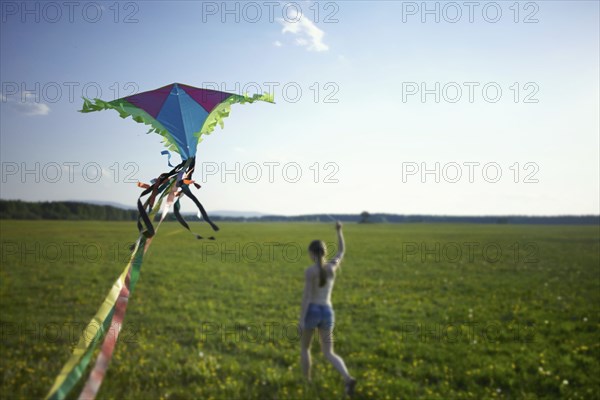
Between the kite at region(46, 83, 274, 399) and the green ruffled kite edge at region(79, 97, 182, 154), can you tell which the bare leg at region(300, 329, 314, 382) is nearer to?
the kite at region(46, 83, 274, 399)

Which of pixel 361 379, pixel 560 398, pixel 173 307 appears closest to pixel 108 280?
pixel 173 307

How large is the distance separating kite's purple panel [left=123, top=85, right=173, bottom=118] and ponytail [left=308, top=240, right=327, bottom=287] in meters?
1.23

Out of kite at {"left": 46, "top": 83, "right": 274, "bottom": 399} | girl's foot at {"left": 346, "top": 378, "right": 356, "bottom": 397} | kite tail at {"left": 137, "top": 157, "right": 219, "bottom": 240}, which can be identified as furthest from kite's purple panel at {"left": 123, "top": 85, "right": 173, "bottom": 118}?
girl's foot at {"left": 346, "top": 378, "right": 356, "bottom": 397}

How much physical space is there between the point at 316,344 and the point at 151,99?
38.6ft

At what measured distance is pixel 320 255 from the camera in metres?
1.50

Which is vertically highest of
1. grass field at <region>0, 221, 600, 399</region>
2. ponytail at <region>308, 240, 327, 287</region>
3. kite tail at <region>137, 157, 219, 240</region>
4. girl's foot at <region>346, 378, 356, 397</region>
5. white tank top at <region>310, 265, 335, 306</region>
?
kite tail at <region>137, 157, 219, 240</region>

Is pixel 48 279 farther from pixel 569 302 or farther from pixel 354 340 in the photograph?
pixel 569 302

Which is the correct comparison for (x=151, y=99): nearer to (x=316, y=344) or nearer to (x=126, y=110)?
(x=126, y=110)

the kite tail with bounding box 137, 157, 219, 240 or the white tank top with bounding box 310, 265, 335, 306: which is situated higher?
the kite tail with bounding box 137, 157, 219, 240

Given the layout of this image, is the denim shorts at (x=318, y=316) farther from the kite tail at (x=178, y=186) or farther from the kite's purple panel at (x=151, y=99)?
the kite's purple panel at (x=151, y=99)

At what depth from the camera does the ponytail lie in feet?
4.93

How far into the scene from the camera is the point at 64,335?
13.3 m

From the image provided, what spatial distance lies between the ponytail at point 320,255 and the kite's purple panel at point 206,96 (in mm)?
997

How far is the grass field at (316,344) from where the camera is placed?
947 cm
